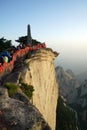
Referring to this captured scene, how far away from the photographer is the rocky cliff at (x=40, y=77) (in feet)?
125

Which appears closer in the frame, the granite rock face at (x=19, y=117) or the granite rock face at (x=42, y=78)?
the granite rock face at (x=19, y=117)

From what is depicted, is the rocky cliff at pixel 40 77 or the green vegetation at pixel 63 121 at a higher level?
the rocky cliff at pixel 40 77

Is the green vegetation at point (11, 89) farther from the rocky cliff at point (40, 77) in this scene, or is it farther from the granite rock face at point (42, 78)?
the granite rock face at point (42, 78)

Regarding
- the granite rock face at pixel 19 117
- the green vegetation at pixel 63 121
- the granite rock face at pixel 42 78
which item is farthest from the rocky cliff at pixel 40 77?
the green vegetation at pixel 63 121

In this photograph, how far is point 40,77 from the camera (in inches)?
1946

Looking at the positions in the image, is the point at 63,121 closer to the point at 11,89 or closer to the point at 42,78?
the point at 42,78

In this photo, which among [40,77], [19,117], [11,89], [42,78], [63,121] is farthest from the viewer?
[63,121]

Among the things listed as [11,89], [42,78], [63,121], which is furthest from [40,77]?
[63,121]

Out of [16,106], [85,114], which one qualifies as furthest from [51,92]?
[85,114]

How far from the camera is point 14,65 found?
41625 millimetres

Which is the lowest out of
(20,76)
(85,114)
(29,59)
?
(85,114)

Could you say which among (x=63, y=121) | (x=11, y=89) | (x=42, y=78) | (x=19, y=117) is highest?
(x=42, y=78)

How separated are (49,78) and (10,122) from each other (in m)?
36.1

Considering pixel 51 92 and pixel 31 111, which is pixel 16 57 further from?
pixel 31 111
